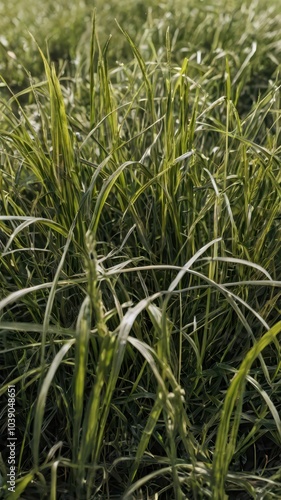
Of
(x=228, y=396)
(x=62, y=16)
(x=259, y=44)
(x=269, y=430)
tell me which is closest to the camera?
(x=228, y=396)

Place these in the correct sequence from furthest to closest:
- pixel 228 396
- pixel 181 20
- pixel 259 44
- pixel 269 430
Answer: pixel 181 20 < pixel 259 44 < pixel 269 430 < pixel 228 396

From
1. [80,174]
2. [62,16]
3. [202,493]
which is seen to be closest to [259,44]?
[62,16]

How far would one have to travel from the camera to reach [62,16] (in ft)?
12.3

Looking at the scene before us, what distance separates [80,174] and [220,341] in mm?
485

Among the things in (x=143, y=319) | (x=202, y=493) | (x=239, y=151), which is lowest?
(x=202, y=493)

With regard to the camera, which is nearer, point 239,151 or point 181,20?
point 239,151

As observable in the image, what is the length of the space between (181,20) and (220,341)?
87.0 inches

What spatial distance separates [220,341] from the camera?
1.52m

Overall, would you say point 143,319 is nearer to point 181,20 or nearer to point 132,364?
point 132,364

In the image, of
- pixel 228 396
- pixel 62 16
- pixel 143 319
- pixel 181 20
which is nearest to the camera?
pixel 228 396

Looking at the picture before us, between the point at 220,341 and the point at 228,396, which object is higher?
the point at 228,396

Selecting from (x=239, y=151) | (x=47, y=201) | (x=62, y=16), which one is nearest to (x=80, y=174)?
(x=47, y=201)

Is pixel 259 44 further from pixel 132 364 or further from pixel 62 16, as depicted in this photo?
pixel 132 364

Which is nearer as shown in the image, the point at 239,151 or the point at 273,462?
the point at 273,462
